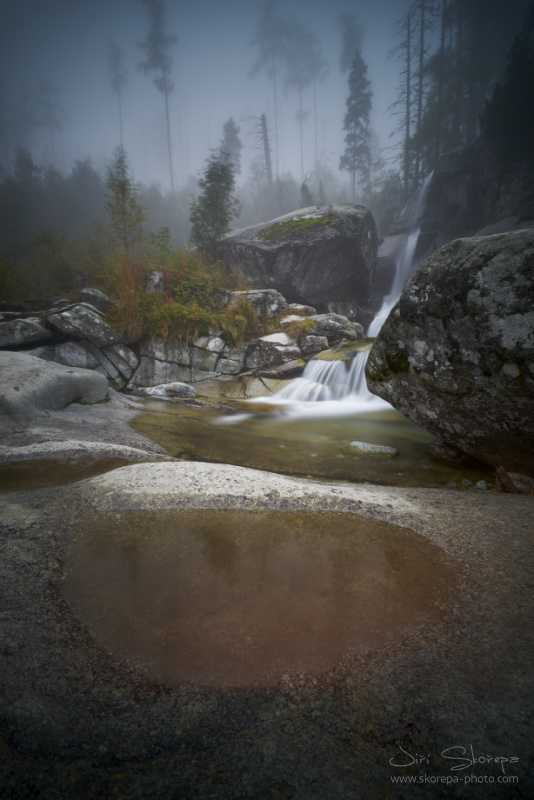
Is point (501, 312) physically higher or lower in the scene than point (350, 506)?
higher

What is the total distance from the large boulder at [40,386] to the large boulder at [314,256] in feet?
38.3

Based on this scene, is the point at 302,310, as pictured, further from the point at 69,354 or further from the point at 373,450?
the point at 373,450

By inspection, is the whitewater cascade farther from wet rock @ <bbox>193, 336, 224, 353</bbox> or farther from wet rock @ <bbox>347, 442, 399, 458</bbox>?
wet rock @ <bbox>347, 442, 399, 458</bbox>

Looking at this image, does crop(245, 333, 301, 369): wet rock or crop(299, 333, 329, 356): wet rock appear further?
crop(299, 333, 329, 356): wet rock

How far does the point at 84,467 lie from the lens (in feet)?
12.0

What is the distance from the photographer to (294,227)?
17984 mm

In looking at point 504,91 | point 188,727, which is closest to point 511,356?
point 188,727

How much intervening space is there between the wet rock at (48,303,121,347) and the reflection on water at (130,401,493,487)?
193 inches

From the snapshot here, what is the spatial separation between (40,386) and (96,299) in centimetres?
789

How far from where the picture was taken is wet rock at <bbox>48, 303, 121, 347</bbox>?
35.6 feet

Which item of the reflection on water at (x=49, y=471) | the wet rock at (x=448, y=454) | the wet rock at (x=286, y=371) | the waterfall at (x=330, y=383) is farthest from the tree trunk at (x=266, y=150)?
the reflection on water at (x=49, y=471)

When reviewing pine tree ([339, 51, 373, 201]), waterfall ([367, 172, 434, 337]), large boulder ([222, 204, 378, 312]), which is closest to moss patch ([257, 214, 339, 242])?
large boulder ([222, 204, 378, 312])

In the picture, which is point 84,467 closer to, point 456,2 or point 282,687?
point 282,687

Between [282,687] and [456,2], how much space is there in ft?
155
